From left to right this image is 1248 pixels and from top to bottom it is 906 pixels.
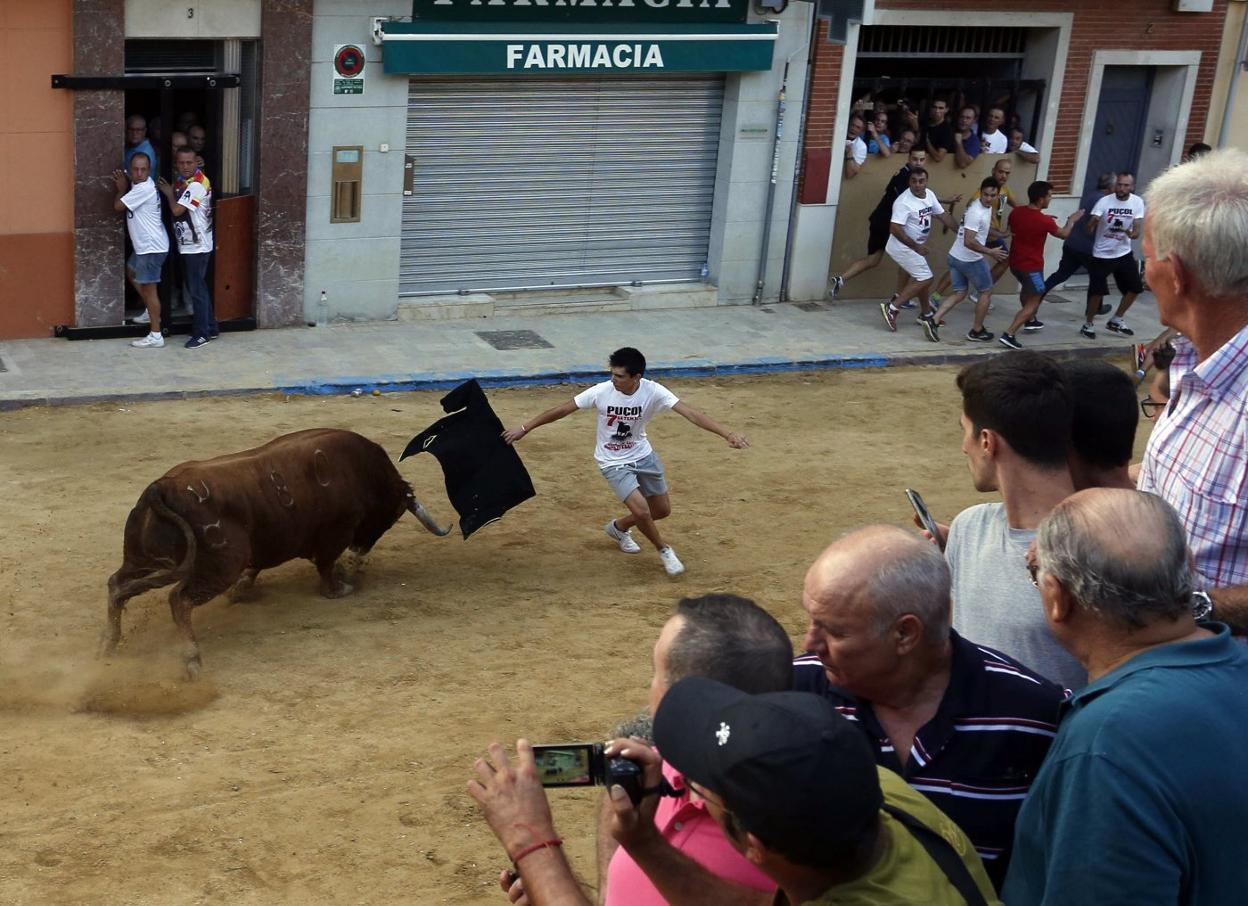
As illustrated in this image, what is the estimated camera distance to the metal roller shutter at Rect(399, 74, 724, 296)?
53.3ft

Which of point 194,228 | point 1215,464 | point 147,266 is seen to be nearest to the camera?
point 1215,464

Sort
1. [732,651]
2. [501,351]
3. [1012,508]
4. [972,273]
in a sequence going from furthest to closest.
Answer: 1. [972,273]
2. [501,351]
3. [1012,508]
4. [732,651]

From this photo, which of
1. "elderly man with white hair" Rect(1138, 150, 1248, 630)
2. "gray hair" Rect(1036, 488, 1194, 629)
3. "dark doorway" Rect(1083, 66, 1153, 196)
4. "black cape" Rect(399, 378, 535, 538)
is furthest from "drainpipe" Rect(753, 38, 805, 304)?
"gray hair" Rect(1036, 488, 1194, 629)

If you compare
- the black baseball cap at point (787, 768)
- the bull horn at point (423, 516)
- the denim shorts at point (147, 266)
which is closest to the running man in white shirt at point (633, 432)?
the bull horn at point (423, 516)

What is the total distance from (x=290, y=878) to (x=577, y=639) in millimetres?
3041

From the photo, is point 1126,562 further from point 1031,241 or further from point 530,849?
point 1031,241

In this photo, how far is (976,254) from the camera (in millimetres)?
17219

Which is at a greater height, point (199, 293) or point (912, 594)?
point (912, 594)

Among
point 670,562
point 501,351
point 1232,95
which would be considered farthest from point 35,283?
point 1232,95

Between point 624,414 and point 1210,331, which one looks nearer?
point 1210,331

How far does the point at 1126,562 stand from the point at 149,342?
490 inches

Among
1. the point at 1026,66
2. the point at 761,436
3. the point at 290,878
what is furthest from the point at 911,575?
the point at 1026,66

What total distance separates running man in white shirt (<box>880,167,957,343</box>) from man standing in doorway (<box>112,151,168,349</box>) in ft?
25.3

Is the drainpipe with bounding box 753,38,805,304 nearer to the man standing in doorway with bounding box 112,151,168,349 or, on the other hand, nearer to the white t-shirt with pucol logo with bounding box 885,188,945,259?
the white t-shirt with pucol logo with bounding box 885,188,945,259
